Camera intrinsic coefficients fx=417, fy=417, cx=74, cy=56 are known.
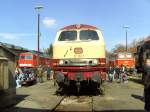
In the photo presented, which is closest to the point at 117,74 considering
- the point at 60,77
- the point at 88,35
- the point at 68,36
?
the point at 88,35

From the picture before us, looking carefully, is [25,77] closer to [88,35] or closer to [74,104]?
[88,35]

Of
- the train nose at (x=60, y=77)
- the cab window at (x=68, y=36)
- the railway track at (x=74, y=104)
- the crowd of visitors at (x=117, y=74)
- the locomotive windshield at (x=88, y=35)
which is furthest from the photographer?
the crowd of visitors at (x=117, y=74)

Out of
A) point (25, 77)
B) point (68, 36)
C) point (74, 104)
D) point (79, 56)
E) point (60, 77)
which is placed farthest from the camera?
point (25, 77)

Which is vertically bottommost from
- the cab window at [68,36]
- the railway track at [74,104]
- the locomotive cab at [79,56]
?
the railway track at [74,104]

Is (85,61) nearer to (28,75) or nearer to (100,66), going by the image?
(100,66)

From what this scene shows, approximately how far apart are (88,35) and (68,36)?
1.07 metres

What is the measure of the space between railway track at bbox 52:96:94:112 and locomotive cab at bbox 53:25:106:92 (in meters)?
0.78

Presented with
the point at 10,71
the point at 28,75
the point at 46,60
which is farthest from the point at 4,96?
the point at 46,60

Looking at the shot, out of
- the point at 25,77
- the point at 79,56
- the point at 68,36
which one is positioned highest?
the point at 68,36

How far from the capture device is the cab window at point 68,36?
22219 millimetres

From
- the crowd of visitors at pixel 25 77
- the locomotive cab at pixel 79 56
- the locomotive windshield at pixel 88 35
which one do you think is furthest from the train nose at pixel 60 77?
the crowd of visitors at pixel 25 77

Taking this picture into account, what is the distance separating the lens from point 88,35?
22203 mm

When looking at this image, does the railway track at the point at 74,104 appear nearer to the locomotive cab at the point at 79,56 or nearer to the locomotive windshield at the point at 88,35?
the locomotive cab at the point at 79,56

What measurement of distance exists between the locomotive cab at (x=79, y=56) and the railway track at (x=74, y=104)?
776mm
